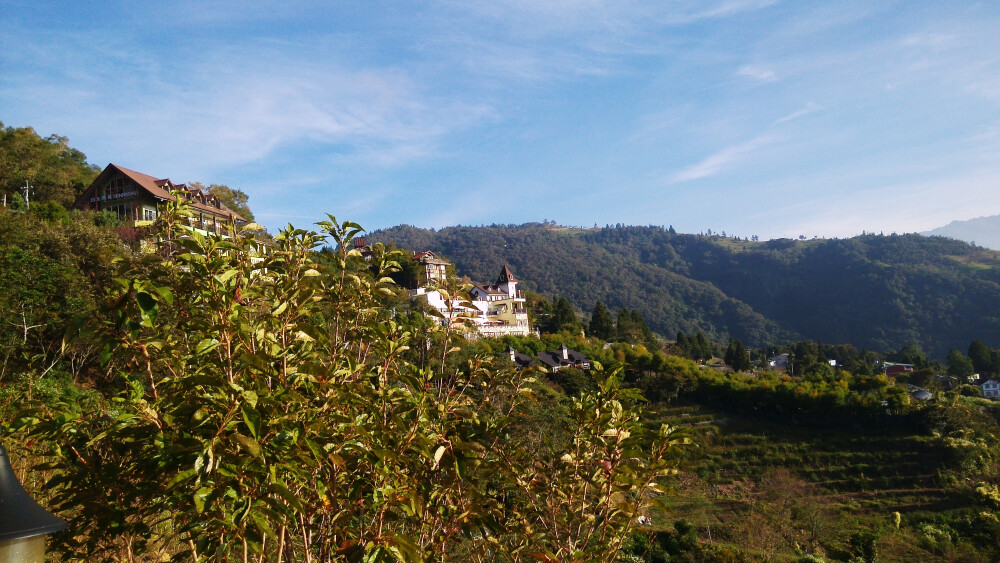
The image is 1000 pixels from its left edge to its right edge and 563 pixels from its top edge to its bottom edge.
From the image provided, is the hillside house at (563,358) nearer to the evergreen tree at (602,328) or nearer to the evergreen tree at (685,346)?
the evergreen tree at (602,328)

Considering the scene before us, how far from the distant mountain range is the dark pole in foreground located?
99252mm

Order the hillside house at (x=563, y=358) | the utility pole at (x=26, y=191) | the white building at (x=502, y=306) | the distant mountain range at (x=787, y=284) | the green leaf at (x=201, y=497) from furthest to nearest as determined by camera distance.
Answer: the distant mountain range at (x=787, y=284), the hillside house at (x=563, y=358), the white building at (x=502, y=306), the utility pole at (x=26, y=191), the green leaf at (x=201, y=497)

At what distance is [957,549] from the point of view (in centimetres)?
1984

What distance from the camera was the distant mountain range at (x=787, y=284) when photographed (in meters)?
92.8

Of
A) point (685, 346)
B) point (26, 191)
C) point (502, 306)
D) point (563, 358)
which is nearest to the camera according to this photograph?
point (26, 191)

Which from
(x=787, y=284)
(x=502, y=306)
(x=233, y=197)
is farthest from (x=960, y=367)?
(x=787, y=284)

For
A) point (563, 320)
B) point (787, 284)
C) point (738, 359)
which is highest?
point (787, 284)

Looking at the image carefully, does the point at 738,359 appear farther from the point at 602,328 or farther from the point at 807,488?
the point at 807,488

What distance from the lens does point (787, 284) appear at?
13050cm

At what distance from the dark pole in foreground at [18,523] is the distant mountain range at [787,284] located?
326 ft

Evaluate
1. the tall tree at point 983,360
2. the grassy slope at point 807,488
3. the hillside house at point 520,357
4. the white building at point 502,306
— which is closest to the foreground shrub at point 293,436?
the grassy slope at point 807,488

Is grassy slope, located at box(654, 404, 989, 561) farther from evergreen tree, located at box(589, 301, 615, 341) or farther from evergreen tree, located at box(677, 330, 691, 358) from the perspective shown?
evergreen tree, located at box(677, 330, 691, 358)

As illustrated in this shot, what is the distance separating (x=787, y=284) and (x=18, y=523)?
5711 inches

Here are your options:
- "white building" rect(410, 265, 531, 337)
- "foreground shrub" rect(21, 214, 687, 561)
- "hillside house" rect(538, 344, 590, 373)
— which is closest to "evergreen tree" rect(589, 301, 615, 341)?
"white building" rect(410, 265, 531, 337)
